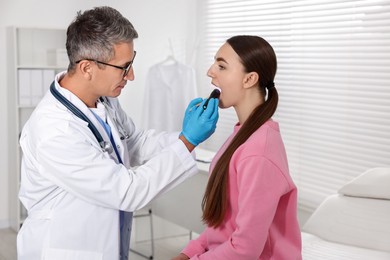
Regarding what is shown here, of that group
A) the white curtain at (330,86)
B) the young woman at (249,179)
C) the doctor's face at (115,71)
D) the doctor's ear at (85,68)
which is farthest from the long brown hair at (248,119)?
the white curtain at (330,86)

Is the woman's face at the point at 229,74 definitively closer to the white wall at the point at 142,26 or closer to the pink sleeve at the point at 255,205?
the pink sleeve at the point at 255,205

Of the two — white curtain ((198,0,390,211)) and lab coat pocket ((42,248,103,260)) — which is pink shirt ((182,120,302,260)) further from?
white curtain ((198,0,390,211))

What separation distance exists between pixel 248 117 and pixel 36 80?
3102 millimetres

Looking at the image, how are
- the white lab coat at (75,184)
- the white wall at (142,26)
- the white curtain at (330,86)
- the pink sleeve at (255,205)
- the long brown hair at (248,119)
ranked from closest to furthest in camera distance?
the pink sleeve at (255,205), the long brown hair at (248,119), the white lab coat at (75,184), the white curtain at (330,86), the white wall at (142,26)

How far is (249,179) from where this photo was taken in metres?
1.48

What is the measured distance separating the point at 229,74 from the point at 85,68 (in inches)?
17.4

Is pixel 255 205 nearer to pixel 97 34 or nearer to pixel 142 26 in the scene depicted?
pixel 97 34

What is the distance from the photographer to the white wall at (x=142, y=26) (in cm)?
464

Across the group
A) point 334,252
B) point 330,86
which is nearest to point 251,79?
point 334,252

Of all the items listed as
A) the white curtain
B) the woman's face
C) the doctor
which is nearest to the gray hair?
the doctor

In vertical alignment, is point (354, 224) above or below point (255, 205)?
below

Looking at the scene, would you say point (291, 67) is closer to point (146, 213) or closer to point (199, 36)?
point (199, 36)

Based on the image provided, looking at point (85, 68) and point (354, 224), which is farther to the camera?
point (354, 224)

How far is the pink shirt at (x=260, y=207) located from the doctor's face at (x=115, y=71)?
1.54 ft
